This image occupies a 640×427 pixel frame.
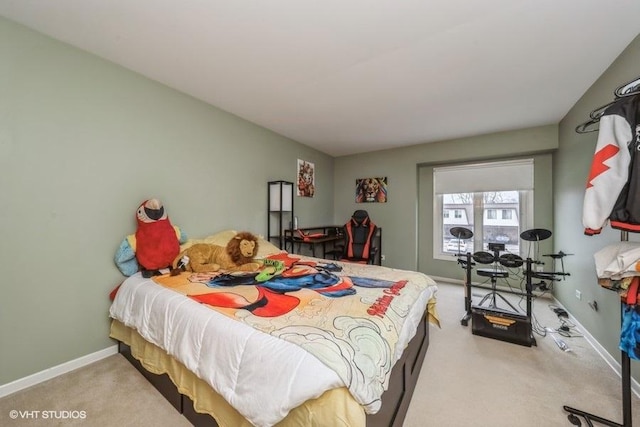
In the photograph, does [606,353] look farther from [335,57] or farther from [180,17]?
[180,17]

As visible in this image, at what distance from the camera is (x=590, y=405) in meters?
1.53

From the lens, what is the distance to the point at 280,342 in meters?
1.02

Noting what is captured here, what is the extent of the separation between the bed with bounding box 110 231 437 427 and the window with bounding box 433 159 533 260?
8.44 ft

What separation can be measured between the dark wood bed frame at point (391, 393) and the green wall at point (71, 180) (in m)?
0.63

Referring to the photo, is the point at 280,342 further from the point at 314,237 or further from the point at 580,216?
the point at 580,216

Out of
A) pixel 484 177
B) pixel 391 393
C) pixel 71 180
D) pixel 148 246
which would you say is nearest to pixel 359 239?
pixel 484 177

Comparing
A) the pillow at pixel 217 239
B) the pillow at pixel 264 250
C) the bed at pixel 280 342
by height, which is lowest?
the bed at pixel 280 342

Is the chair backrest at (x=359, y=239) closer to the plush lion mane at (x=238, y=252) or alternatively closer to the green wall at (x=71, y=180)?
the plush lion mane at (x=238, y=252)

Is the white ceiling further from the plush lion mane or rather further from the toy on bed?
the plush lion mane

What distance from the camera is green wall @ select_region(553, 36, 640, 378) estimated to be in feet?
6.24

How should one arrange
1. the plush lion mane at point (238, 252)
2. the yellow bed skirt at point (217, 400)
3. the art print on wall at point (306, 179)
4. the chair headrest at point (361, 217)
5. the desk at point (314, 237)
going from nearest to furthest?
1. the yellow bed skirt at point (217, 400)
2. the plush lion mane at point (238, 252)
3. the desk at point (314, 237)
4. the chair headrest at point (361, 217)
5. the art print on wall at point (306, 179)

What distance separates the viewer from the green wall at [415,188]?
141 inches

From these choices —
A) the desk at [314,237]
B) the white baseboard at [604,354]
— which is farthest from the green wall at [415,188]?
the white baseboard at [604,354]

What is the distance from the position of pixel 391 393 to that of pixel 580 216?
2.88m
